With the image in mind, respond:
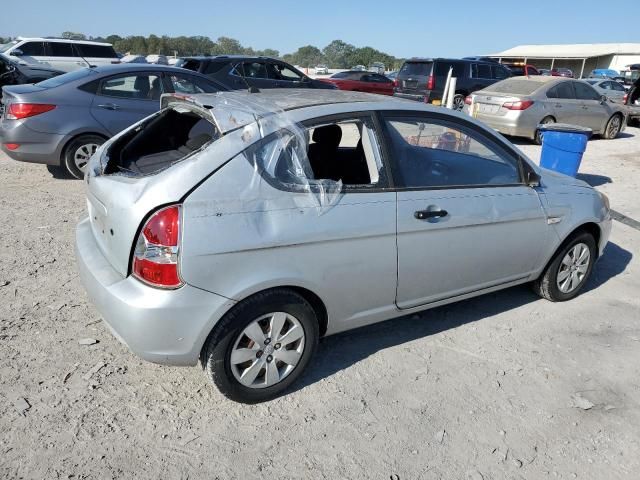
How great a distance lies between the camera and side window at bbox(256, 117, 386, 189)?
266 cm

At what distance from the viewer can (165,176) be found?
8.12ft

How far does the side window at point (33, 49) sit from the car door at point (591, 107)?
1681 cm

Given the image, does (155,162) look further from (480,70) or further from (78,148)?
(480,70)

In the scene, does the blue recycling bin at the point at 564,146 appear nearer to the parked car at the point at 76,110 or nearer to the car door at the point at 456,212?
the car door at the point at 456,212

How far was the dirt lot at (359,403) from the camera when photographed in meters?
2.47

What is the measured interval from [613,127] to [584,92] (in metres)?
1.74

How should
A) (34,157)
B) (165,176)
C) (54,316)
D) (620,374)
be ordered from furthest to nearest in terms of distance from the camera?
(34,157), (54,316), (620,374), (165,176)

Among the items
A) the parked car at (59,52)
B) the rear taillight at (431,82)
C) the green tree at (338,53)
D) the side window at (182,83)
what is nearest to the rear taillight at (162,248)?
the side window at (182,83)

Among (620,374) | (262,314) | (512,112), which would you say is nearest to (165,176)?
(262,314)

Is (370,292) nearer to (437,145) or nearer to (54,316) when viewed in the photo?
(437,145)

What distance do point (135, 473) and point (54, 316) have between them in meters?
1.66

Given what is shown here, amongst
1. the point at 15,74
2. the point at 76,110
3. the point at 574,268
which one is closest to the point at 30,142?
the point at 76,110

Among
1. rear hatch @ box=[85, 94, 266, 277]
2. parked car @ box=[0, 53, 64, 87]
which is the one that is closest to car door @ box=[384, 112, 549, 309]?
rear hatch @ box=[85, 94, 266, 277]

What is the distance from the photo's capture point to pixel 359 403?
290cm
